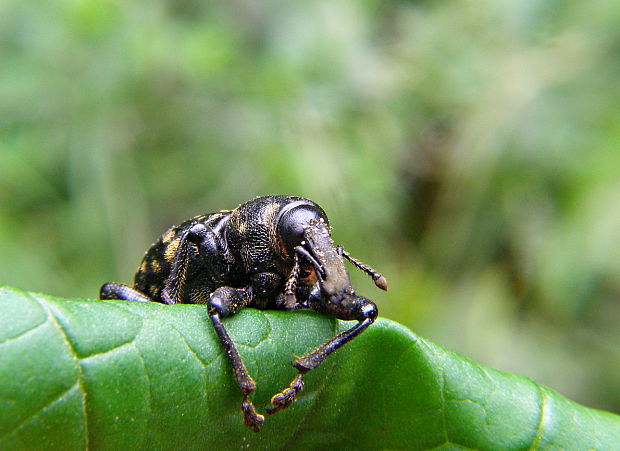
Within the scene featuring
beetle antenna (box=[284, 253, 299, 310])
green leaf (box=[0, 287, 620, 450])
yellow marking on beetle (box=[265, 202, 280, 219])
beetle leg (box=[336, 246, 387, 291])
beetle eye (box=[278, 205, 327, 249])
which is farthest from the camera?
yellow marking on beetle (box=[265, 202, 280, 219])

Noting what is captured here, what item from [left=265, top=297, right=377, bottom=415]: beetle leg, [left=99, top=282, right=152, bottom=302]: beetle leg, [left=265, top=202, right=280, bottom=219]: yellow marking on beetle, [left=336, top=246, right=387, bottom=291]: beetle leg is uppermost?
[left=265, top=202, right=280, bottom=219]: yellow marking on beetle

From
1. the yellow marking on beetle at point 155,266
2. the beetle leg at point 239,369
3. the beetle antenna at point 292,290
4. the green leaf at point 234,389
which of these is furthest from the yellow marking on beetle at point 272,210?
the beetle leg at point 239,369

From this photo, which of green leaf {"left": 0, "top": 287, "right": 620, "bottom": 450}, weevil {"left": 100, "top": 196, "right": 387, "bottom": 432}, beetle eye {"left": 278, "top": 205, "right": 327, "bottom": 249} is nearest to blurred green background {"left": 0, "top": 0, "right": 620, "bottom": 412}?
weevil {"left": 100, "top": 196, "right": 387, "bottom": 432}

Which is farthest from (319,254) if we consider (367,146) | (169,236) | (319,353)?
(367,146)

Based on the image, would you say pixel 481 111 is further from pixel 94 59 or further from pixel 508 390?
pixel 508 390

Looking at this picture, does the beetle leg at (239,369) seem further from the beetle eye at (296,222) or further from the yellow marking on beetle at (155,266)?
the yellow marking on beetle at (155,266)

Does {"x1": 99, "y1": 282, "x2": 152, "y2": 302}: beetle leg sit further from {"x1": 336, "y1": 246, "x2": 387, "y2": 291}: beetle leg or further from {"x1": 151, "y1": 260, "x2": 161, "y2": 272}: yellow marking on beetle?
{"x1": 336, "y1": 246, "x2": 387, "y2": 291}: beetle leg

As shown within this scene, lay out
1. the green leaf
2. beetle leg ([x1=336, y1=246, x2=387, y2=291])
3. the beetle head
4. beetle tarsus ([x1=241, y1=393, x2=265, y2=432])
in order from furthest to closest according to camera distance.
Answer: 1. beetle leg ([x1=336, y1=246, x2=387, y2=291])
2. the beetle head
3. beetle tarsus ([x1=241, y1=393, x2=265, y2=432])
4. the green leaf

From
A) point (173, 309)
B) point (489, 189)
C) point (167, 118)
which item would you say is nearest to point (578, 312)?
point (489, 189)

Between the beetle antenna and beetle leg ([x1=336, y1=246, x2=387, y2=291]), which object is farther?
beetle leg ([x1=336, y1=246, x2=387, y2=291])
